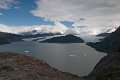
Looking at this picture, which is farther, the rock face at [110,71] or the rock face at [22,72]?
the rock face at [110,71]

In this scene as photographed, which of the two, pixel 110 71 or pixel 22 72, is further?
pixel 110 71

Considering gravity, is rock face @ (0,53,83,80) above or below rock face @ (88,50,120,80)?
→ above

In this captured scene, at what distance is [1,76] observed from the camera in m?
33.6

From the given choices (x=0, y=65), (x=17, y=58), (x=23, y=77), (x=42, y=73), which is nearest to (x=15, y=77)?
(x=23, y=77)

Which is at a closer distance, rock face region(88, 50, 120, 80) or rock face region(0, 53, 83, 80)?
rock face region(0, 53, 83, 80)

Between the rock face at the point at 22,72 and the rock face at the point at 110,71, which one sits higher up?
the rock face at the point at 22,72

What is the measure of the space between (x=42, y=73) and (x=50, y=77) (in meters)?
2.12

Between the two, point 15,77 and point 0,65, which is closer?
point 15,77

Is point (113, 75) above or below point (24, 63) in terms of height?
below

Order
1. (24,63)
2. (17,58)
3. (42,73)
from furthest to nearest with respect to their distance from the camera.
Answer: (17,58)
(24,63)
(42,73)

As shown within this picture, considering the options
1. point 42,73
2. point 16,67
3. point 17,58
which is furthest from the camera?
point 17,58

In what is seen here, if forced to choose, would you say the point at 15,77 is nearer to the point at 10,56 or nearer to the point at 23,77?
the point at 23,77

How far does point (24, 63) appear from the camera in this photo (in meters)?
39.7

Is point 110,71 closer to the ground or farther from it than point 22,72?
closer to the ground
